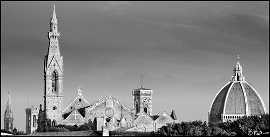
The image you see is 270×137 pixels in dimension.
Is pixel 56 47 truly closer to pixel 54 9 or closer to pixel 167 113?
pixel 54 9

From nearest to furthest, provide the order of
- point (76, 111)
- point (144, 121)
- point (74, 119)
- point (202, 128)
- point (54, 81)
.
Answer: point (202, 128) → point (54, 81) → point (74, 119) → point (76, 111) → point (144, 121)

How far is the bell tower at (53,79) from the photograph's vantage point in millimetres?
186500

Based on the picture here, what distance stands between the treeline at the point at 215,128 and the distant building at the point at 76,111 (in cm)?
1734

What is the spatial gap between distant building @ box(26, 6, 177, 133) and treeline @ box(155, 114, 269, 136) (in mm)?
17342

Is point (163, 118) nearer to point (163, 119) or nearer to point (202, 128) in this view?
point (163, 119)

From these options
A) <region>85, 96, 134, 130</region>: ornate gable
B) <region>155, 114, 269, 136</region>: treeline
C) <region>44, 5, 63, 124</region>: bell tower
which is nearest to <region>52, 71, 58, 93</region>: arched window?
<region>44, 5, 63, 124</region>: bell tower

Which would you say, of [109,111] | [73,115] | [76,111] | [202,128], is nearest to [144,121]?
[109,111]

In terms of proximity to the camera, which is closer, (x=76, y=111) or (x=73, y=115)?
(x=73, y=115)

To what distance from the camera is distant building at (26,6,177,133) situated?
187m

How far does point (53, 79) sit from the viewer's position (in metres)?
188

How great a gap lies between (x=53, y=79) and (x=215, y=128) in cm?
4173

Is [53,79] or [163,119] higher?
[53,79]

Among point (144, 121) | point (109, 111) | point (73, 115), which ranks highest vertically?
point (109, 111)

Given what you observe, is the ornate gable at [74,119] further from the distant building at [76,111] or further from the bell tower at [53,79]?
the bell tower at [53,79]
